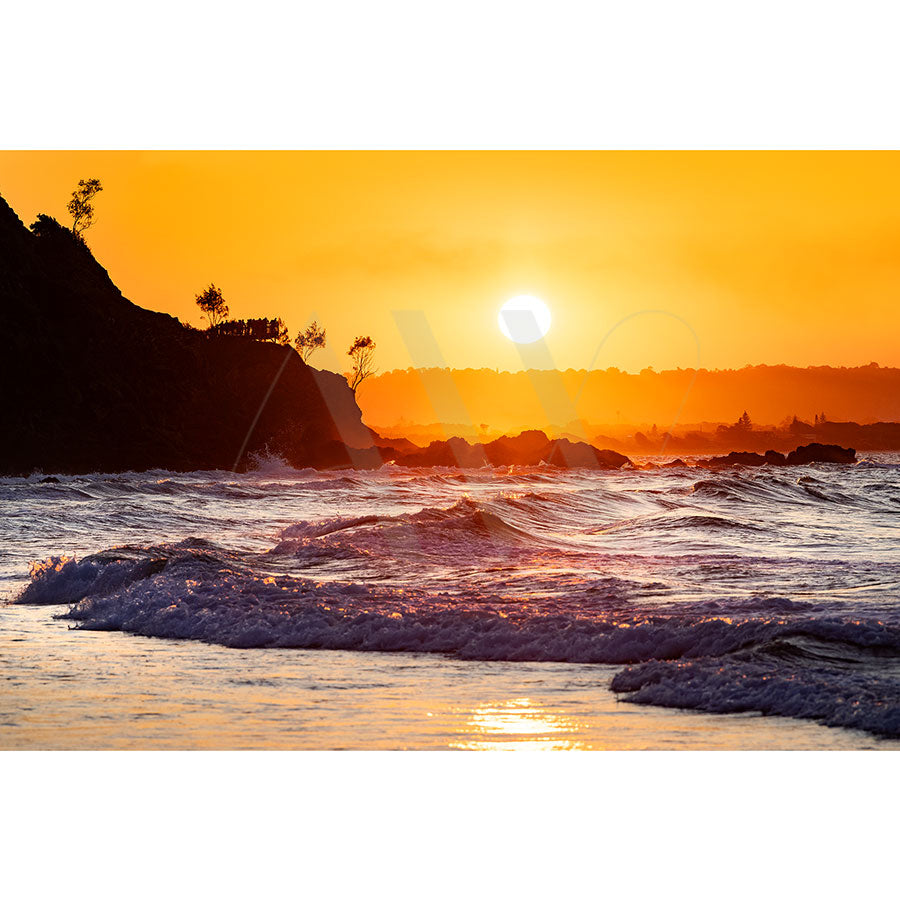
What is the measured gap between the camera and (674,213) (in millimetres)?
9336

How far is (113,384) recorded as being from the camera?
3681 cm

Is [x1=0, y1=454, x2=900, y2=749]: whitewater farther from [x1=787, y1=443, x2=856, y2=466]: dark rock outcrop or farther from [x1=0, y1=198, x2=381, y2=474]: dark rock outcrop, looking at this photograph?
[x1=787, y1=443, x2=856, y2=466]: dark rock outcrop

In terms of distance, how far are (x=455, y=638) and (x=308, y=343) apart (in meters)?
44.4

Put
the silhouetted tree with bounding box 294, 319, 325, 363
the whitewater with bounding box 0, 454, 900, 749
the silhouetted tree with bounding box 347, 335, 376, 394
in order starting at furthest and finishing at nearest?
the silhouetted tree with bounding box 347, 335, 376, 394 → the silhouetted tree with bounding box 294, 319, 325, 363 → the whitewater with bounding box 0, 454, 900, 749

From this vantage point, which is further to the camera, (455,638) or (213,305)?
(213,305)

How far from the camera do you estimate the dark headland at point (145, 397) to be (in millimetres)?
32438

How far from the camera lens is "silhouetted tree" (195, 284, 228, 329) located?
34.8 meters

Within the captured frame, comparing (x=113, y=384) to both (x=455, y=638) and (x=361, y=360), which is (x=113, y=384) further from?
(x=455, y=638)

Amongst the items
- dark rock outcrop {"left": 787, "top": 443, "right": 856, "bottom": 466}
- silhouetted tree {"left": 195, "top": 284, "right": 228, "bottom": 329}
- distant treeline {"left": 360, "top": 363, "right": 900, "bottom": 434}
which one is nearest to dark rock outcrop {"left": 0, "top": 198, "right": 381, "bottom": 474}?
silhouetted tree {"left": 195, "top": 284, "right": 228, "bottom": 329}

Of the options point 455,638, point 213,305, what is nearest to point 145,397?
point 213,305

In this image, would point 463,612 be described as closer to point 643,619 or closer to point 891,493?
point 643,619

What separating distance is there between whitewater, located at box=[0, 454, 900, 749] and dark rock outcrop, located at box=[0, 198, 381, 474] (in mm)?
18010

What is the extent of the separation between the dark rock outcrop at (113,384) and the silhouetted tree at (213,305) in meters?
1.49
